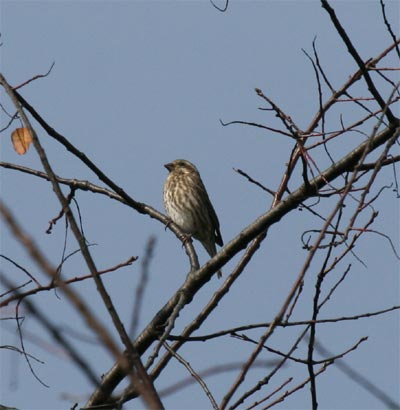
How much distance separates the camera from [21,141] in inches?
177

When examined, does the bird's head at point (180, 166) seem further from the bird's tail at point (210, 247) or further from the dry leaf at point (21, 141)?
the dry leaf at point (21, 141)

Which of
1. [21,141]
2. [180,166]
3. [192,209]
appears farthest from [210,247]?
[21,141]

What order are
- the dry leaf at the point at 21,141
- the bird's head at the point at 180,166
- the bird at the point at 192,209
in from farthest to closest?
the bird's head at the point at 180,166, the bird at the point at 192,209, the dry leaf at the point at 21,141

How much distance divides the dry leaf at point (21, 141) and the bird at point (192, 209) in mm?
5603

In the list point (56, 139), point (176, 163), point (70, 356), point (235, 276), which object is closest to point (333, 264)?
point (235, 276)

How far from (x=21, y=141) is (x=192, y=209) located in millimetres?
5934

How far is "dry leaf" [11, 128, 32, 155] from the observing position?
448 cm

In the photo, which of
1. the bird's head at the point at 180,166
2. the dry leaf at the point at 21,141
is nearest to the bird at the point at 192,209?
the bird's head at the point at 180,166

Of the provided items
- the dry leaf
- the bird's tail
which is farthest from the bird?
the dry leaf

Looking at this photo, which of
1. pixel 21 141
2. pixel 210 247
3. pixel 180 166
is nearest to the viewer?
pixel 21 141

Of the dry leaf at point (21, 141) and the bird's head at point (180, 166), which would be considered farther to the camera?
the bird's head at point (180, 166)

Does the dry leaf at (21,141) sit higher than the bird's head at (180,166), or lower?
lower

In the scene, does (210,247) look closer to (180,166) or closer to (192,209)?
(192,209)

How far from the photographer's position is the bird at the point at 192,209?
1024 centimetres
